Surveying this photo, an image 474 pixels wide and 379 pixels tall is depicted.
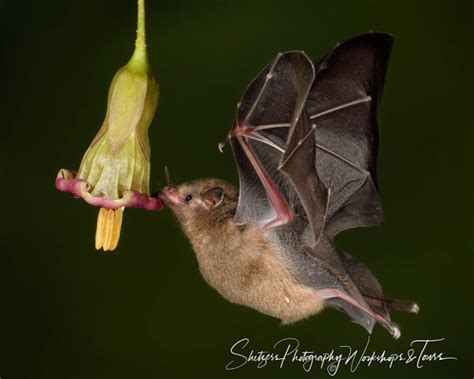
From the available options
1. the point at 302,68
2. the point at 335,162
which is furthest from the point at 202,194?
the point at 302,68

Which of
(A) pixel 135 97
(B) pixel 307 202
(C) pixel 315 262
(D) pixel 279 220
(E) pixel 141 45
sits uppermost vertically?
(E) pixel 141 45

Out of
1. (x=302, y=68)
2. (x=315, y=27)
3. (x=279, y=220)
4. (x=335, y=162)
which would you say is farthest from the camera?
(x=315, y=27)

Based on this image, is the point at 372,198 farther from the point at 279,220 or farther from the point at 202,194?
the point at 202,194

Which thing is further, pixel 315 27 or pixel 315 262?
pixel 315 27

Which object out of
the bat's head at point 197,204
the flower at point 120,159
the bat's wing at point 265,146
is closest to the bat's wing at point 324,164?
the bat's wing at point 265,146

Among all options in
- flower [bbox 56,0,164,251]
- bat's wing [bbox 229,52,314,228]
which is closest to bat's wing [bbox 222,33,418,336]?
bat's wing [bbox 229,52,314,228]

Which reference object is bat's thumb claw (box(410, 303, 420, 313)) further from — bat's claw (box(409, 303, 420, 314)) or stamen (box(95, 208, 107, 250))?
stamen (box(95, 208, 107, 250))

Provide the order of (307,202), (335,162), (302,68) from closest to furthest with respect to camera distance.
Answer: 1. (302,68)
2. (307,202)
3. (335,162)

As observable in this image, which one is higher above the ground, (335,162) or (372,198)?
(335,162)
